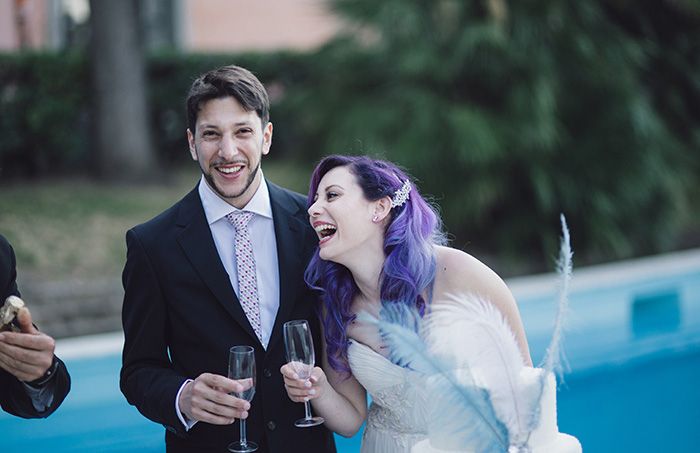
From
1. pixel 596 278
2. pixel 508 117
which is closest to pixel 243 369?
pixel 596 278

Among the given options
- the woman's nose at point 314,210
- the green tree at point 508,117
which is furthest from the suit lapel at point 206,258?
the green tree at point 508,117

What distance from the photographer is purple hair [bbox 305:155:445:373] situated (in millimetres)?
2617

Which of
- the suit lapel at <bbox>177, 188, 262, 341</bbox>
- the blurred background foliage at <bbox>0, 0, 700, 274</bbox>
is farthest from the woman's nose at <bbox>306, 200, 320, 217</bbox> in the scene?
the blurred background foliage at <bbox>0, 0, 700, 274</bbox>

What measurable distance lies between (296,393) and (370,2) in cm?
710

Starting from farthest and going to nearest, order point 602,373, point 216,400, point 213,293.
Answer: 1. point 602,373
2. point 213,293
3. point 216,400

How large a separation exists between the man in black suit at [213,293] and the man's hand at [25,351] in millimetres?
314

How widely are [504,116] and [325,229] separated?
6151 millimetres

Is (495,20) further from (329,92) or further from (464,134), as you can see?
(329,92)

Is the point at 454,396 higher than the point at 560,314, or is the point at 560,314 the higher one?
the point at 560,314

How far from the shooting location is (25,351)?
7.27 feet

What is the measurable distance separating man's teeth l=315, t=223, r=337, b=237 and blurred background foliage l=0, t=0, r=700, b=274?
16.9ft

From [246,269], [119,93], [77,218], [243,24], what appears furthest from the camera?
[243,24]

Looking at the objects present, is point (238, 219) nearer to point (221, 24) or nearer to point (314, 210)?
point (314, 210)

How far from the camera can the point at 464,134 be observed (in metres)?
7.88
